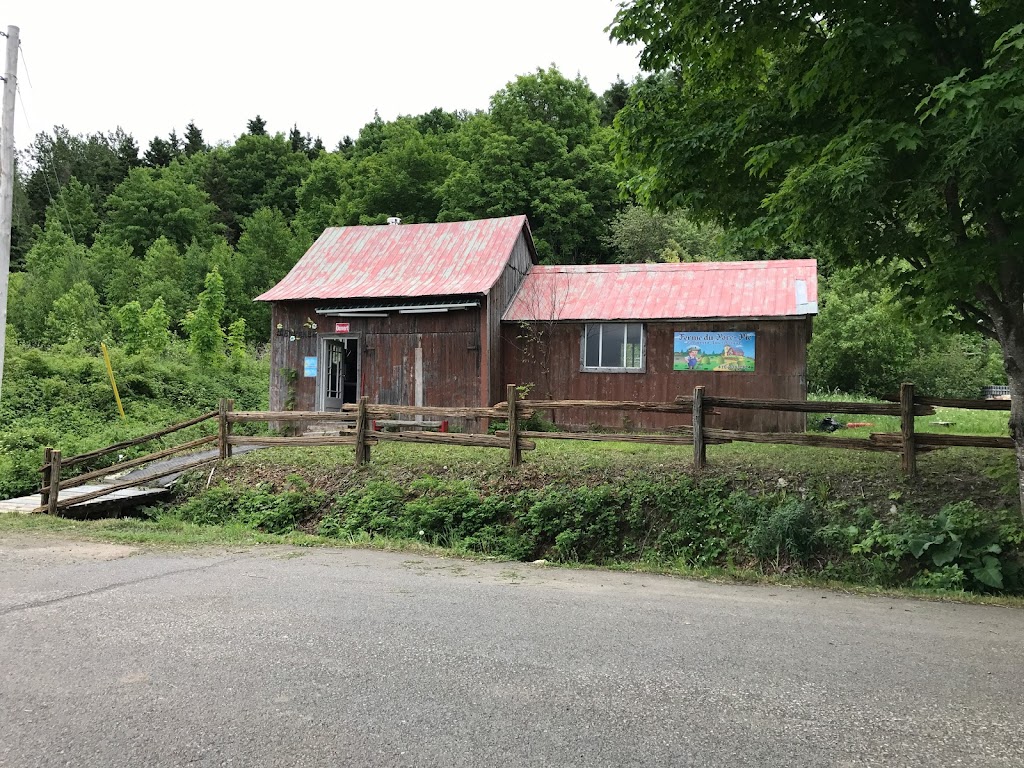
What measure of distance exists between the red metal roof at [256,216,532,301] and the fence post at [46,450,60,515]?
708cm

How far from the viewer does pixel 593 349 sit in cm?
1677

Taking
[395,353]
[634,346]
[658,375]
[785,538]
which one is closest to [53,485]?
[395,353]

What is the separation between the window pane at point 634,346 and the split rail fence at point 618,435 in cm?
450

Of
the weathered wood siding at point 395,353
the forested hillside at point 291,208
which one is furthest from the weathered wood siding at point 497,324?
the forested hillside at point 291,208

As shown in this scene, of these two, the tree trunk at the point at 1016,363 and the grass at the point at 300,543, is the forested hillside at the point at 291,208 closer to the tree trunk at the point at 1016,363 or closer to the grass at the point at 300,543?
the grass at the point at 300,543

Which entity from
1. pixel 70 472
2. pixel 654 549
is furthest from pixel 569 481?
pixel 70 472

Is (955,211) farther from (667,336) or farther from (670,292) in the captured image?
(670,292)

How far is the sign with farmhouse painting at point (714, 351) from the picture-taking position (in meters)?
15.6

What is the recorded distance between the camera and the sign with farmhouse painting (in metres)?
15.6

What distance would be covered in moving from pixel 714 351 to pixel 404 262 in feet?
26.3

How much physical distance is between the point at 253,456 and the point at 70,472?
3.54 m

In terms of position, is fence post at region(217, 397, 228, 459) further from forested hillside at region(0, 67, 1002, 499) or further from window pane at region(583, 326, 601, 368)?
window pane at region(583, 326, 601, 368)

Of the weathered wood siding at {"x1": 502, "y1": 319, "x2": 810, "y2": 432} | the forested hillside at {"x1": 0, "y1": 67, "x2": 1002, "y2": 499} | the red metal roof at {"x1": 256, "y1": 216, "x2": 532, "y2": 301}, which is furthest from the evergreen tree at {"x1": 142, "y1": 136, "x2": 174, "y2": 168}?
the weathered wood siding at {"x1": 502, "y1": 319, "x2": 810, "y2": 432}

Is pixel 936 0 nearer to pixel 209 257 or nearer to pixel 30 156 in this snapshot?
pixel 209 257
